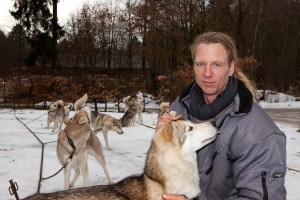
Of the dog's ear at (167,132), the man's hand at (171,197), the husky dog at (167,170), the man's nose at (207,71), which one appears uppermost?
→ the man's nose at (207,71)

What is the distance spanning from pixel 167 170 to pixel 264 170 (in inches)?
33.9

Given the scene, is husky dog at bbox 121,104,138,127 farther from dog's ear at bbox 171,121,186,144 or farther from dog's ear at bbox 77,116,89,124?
dog's ear at bbox 171,121,186,144

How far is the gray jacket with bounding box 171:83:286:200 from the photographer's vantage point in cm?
228

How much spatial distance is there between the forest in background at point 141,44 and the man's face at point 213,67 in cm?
946

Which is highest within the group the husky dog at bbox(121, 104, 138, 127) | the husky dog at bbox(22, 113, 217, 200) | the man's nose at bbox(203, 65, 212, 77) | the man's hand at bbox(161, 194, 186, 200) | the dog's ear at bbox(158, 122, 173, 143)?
the man's nose at bbox(203, 65, 212, 77)

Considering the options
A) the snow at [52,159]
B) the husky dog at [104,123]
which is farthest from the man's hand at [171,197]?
the husky dog at [104,123]

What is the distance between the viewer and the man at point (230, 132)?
2299mm

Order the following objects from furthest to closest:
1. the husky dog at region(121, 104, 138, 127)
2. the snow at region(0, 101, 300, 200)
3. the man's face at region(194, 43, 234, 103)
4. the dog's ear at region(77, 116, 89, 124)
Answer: the husky dog at region(121, 104, 138, 127) < the dog's ear at region(77, 116, 89, 124) < the snow at region(0, 101, 300, 200) < the man's face at region(194, 43, 234, 103)

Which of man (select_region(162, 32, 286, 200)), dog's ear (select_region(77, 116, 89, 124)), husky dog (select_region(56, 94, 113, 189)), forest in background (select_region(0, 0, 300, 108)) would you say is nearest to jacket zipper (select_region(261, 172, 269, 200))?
man (select_region(162, 32, 286, 200))

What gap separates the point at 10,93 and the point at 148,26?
13.7 meters

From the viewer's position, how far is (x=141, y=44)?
114 ft

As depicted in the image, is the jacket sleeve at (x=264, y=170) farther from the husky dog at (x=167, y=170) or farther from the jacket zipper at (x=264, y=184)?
the husky dog at (x=167, y=170)

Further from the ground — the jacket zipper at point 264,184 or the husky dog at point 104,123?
the jacket zipper at point 264,184

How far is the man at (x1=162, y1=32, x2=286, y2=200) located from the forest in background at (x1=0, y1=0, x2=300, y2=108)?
939cm
